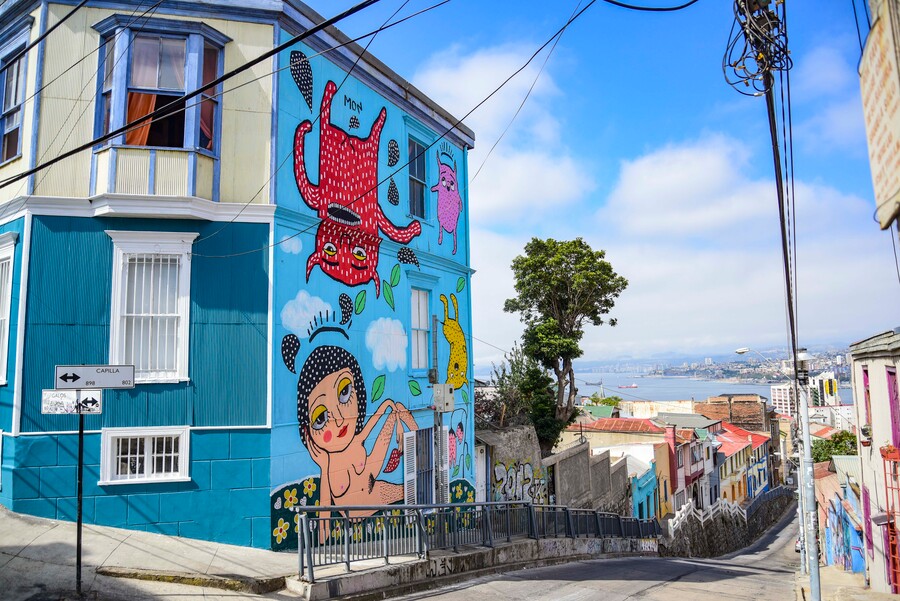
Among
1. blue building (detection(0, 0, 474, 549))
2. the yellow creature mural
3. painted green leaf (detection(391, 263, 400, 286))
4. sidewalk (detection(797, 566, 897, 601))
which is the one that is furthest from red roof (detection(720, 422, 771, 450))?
blue building (detection(0, 0, 474, 549))

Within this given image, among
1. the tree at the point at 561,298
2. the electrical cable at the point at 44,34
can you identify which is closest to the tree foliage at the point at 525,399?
the tree at the point at 561,298

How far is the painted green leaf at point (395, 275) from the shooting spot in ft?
48.8

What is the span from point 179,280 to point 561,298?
20.7m

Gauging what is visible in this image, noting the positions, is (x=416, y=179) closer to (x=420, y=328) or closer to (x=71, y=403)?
(x=420, y=328)

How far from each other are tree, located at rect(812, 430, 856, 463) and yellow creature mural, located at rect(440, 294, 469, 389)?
33.4 metres

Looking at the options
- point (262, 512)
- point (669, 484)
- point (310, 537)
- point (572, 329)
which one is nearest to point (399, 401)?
point (262, 512)

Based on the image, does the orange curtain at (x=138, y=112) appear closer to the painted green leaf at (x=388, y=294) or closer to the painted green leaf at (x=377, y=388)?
the painted green leaf at (x=388, y=294)

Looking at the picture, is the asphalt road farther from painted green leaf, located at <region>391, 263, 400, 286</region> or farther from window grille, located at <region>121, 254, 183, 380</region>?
painted green leaf, located at <region>391, 263, 400, 286</region>

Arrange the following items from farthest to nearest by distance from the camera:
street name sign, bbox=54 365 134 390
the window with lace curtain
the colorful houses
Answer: the colorful houses
the window with lace curtain
street name sign, bbox=54 365 134 390

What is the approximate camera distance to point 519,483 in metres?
21.6

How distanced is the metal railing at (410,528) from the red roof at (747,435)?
4979 centimetres

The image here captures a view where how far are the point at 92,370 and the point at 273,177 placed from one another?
4832 mm

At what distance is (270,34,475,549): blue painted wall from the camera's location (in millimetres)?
11758

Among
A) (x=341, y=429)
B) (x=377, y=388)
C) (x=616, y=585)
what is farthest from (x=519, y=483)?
(x=341, y=429)
